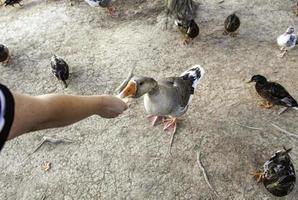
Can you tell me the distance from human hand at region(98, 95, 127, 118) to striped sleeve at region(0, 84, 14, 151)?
3.86 feet

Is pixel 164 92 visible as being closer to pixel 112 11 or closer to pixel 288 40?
pixel 288 40

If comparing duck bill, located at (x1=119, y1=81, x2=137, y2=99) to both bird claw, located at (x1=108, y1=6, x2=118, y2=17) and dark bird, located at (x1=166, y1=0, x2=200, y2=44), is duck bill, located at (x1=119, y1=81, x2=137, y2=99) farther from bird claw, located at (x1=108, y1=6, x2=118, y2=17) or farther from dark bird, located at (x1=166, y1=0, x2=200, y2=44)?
bird claw, located at (x1=108, y1=6, x2=118, y2=17)

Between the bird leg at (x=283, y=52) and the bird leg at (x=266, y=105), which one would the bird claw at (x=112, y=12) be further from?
the bird leg at (x=266, y=105)

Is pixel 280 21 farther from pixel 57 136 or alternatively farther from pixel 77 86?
pixel 57 136

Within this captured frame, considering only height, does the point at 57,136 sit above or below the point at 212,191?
above

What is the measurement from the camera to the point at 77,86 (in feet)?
22.0

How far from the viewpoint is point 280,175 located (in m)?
4.51

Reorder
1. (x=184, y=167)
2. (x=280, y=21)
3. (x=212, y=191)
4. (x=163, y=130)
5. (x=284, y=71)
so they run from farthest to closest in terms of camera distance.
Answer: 1. (x=280, y=21)
2. (x=284, y=71)
3. (x=163, y=130)
4. (x=184, y=167)
5. (x=212, y=191)

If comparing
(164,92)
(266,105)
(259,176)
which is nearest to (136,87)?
(164,92)

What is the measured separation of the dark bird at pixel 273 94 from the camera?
5522 millimetres

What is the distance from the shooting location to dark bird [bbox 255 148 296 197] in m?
4.49

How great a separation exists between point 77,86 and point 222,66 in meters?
2.77

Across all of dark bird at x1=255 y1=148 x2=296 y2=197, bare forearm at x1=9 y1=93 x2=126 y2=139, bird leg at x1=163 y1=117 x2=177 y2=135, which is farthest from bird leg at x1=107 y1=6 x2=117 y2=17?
bare forearm at x1=9 y1=93 x2=126 y2=139

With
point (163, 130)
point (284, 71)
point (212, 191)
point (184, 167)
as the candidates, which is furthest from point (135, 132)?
point (284, 71)
